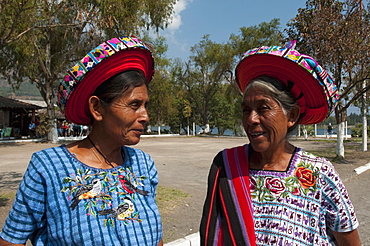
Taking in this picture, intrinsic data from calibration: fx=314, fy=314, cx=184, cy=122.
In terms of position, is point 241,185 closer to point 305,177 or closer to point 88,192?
point 305,177

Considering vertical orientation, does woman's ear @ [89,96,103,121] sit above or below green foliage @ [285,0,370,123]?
below

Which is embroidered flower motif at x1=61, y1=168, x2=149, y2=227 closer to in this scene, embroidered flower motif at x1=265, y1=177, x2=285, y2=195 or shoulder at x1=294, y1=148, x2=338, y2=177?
embroidered flower motif at x1=265, y1=177, x2=285, y2=195

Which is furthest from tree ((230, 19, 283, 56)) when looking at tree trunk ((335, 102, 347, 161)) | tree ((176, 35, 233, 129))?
tree trunk ((335, 102, 347, 161))

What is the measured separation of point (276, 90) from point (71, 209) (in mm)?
1290

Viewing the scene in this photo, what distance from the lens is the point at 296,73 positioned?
1805mm

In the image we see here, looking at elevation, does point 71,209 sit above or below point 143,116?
below

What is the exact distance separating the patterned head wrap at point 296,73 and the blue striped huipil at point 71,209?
1.02 m

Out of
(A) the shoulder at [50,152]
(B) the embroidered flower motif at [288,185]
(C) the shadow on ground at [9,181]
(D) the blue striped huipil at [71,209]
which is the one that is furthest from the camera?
(C) the shadow on ground at [9,181]

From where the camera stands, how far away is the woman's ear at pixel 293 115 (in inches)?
75.2

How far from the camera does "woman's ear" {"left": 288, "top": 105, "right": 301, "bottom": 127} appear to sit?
191cm

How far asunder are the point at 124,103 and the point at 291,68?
38.3 inches

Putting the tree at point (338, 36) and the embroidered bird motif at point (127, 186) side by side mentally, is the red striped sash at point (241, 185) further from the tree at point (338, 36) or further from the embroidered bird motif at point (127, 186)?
the tree at point (338, 36)

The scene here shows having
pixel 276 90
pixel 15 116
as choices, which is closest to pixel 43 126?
pixel 276 90

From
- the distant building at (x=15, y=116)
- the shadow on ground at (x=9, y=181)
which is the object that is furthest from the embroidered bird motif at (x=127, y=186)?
the distant building at (x=15, y=116)
